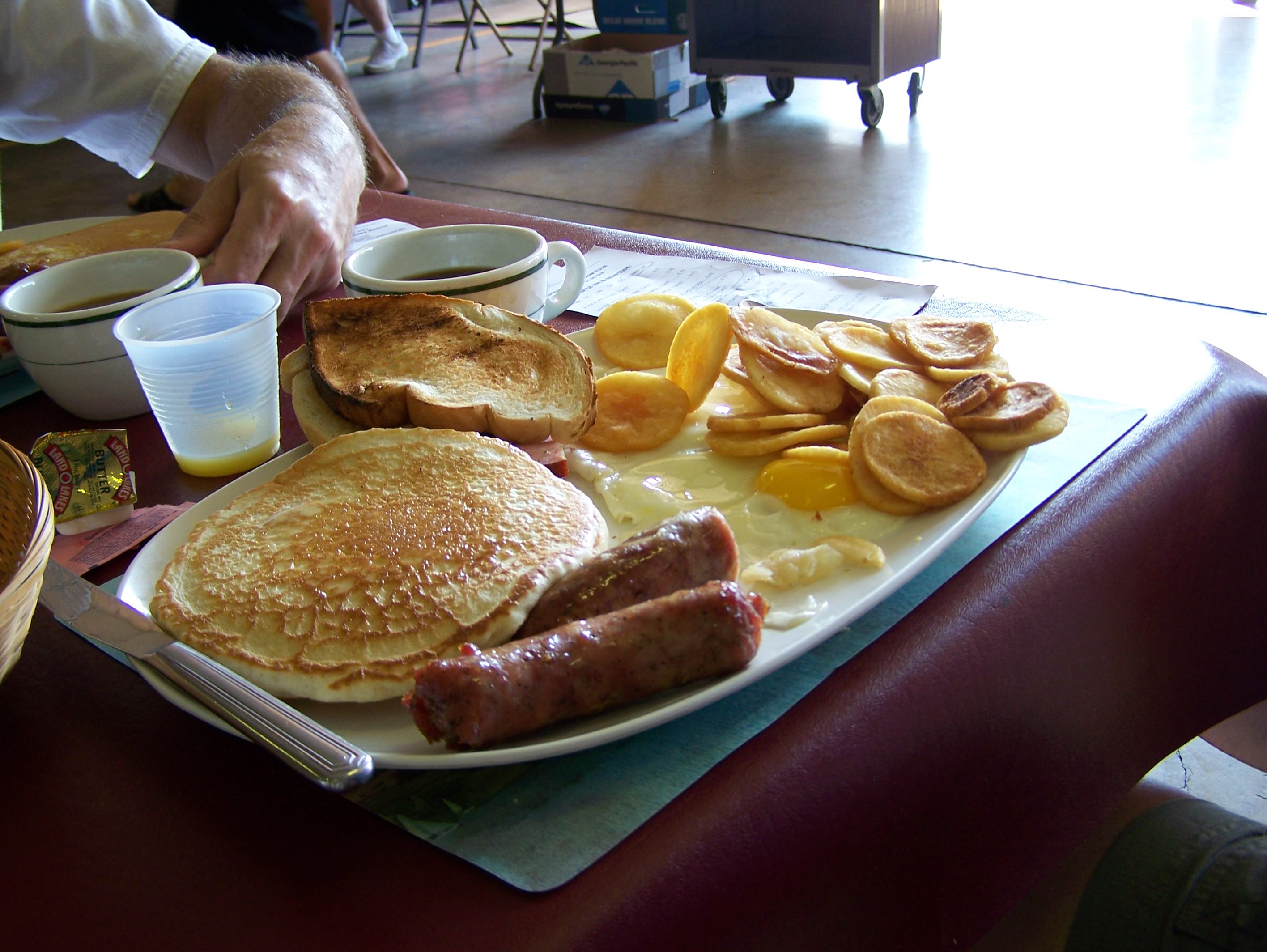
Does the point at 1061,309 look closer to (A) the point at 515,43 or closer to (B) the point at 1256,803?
(B) the point at 1256,803

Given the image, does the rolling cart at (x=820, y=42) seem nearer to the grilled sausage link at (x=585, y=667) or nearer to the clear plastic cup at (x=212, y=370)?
the clear plastic cup at (x=212, y=370)

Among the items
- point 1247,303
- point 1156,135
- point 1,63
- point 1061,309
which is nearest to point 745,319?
point 1061,309

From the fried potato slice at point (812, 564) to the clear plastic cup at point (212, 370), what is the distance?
0.62 meters

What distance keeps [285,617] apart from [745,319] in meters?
0.61

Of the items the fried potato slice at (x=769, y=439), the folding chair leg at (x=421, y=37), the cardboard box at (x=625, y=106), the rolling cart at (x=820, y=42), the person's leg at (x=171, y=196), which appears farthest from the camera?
the folding chair leg at (x=421, y=37)

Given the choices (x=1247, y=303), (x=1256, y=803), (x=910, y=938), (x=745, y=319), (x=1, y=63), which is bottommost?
(x=1256, y=803)

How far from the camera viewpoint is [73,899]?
594 mm

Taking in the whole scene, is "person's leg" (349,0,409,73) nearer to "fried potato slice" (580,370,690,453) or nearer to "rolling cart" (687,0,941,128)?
"rolling cart" (687,0,941,128)

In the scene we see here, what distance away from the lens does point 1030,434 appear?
2.94ft

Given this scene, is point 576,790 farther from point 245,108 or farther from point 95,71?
point 95,71

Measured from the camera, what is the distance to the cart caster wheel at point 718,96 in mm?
5840

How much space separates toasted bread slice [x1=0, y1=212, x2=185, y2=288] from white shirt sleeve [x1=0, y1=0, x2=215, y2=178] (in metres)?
0.53

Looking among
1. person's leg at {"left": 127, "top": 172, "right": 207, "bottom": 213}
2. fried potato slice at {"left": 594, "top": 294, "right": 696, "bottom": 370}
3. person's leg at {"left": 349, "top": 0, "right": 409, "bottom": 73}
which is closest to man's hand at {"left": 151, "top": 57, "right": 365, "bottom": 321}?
fried potato slice at {"left": 594, "top": 294, "right": 696, "bottom": 370}

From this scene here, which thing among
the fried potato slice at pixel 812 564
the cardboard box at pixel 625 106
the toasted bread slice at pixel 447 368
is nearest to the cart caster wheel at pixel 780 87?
the cardboard box at pixel 625 106
